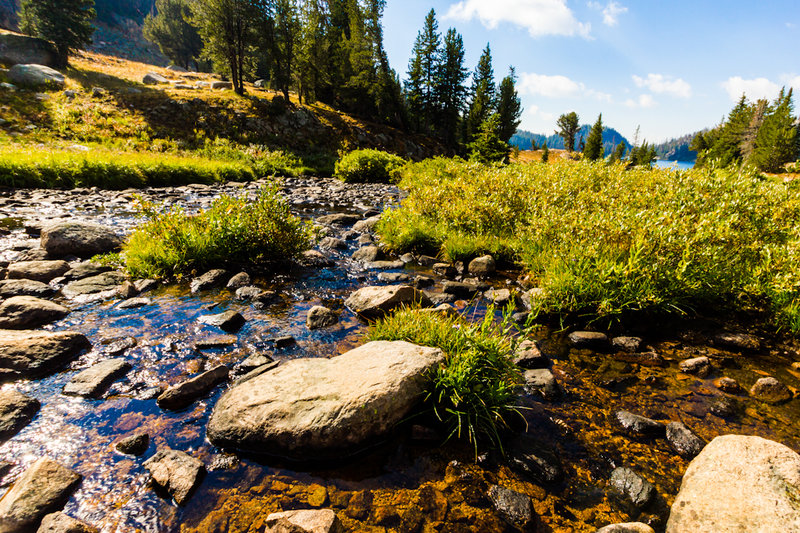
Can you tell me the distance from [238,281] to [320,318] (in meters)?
2.73

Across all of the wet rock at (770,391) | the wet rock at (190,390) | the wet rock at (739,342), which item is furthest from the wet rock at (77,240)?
the wet rock at (739,342)

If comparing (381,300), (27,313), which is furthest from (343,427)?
(27,313)

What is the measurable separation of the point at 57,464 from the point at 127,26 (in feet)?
635

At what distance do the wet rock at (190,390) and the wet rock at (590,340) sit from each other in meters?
5.88

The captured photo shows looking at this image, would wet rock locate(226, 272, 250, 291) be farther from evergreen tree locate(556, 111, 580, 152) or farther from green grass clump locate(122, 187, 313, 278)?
evergreen tree locate(556, 111, 580, 152)

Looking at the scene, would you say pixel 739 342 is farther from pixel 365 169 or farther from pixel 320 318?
pixel 365 169

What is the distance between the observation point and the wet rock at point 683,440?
12.6ft

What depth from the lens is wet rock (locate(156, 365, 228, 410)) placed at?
421 centimetres

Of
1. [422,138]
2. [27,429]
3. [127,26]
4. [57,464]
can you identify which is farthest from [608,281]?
[127,26]

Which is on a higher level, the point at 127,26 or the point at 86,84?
the point at 127,26

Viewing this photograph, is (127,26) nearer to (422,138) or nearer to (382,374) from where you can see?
(422,138)

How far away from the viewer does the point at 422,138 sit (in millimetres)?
55562

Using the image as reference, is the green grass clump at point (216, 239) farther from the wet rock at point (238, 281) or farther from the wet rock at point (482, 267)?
the wet rock at point (482, 267)

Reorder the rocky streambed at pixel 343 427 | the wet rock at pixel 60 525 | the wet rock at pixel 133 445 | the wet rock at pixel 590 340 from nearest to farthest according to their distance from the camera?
1. the wet rock at pixel 60 525
2. the rocky streambed at pixel 343 427
3. the wet rock at pixel 133 445
4. the wet rock at pixel 590 340
